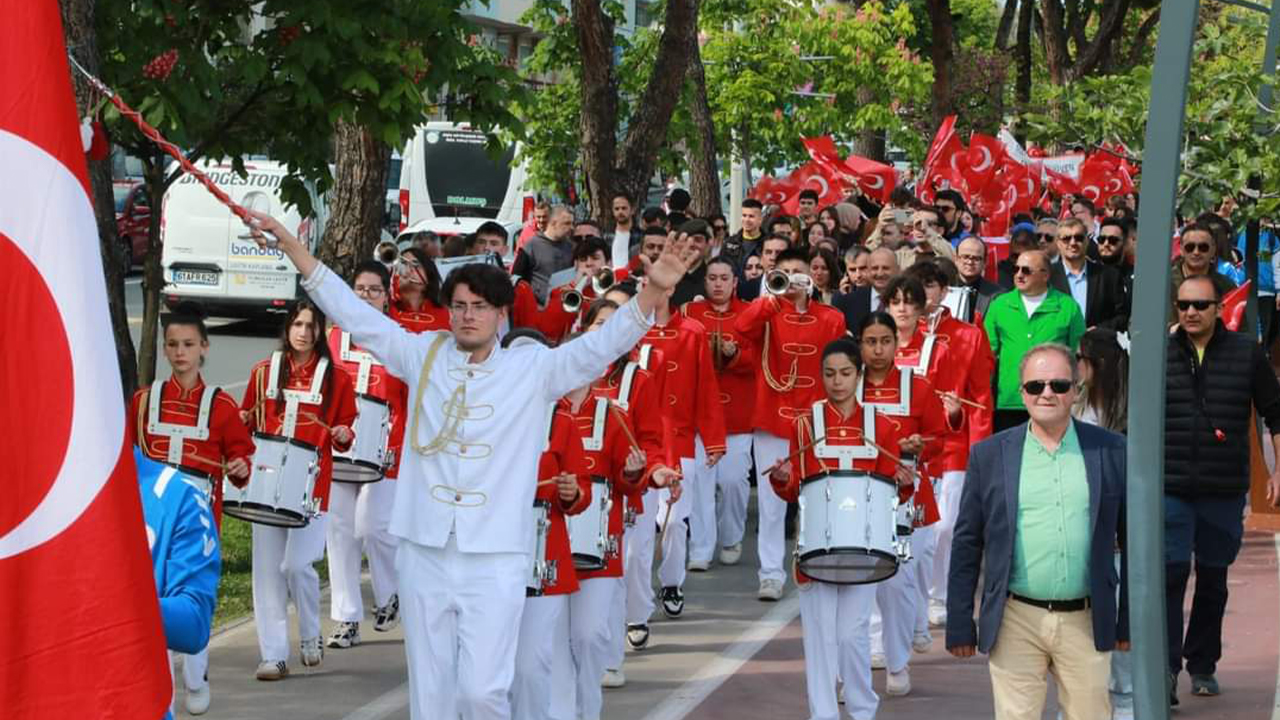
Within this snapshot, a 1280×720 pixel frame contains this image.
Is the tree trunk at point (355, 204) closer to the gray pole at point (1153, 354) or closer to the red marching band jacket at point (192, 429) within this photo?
the red marching band jacket at point (192, 429)

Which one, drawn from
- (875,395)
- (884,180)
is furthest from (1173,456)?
(884,180)

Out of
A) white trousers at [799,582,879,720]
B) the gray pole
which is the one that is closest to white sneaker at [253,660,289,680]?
white trousers at [799,582,879,720]

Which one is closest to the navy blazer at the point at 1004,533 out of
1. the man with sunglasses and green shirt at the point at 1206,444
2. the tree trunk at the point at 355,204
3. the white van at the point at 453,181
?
the man with sunglasses and green shirt at the point at 1206,444

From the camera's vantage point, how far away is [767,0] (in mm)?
33562

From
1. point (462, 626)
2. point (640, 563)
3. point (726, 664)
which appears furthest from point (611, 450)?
point (462, 626)

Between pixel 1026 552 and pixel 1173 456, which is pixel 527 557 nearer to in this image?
pixel 1026 552

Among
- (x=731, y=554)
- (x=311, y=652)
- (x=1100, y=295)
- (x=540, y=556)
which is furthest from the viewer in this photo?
(x=1100, y=295)

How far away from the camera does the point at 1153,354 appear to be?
6.84 m

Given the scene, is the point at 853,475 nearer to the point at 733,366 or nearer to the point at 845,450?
the point at 845,450

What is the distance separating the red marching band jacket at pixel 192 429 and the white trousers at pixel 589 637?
1644 millimetres

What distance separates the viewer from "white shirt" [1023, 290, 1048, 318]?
12469mm

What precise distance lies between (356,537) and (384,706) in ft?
5.40

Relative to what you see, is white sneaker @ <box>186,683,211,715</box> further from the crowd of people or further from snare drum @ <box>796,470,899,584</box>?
snare drum @ <box>796,470,899,584</box>

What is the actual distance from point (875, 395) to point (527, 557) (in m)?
3.04
